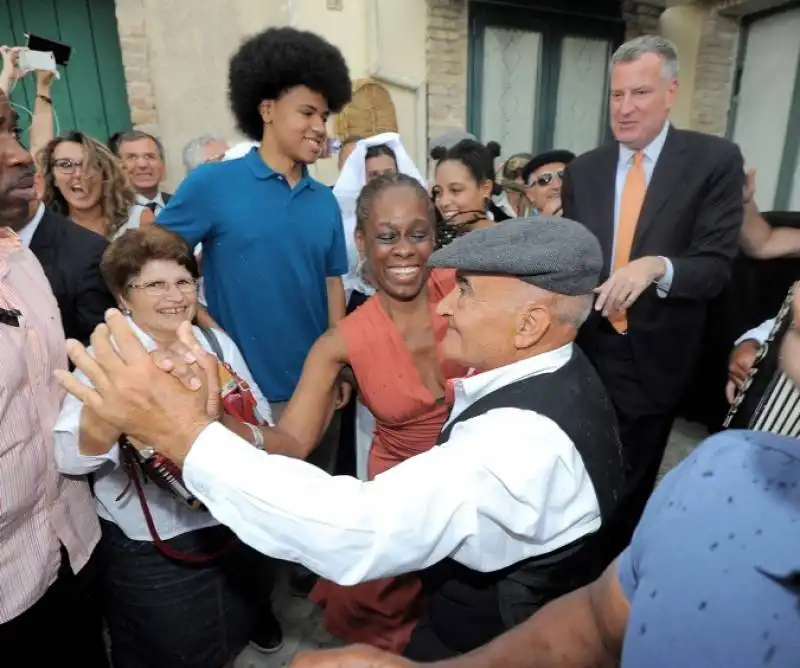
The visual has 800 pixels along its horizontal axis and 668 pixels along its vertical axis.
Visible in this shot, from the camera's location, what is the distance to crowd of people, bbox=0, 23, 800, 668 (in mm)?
921

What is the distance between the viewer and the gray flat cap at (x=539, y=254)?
1239 mm

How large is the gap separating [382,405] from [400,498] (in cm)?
89

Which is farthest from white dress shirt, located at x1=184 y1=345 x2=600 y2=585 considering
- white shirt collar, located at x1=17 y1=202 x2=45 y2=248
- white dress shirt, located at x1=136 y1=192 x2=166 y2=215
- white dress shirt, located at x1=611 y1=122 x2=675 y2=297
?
white dress shirt, located at x1=136 y1=192 x2=166 y2=215

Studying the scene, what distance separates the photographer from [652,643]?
0.72 meters

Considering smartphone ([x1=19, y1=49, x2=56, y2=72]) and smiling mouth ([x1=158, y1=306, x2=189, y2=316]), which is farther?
smartphone ([x1=19, y1=49, x2=56, y2=72])

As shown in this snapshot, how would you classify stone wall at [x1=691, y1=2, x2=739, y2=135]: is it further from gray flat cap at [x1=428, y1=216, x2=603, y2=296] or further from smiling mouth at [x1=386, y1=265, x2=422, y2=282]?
gray flat cap at [x1=428, y1=216, x2=603, y2=296]

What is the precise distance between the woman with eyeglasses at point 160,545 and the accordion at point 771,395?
1.54 metres

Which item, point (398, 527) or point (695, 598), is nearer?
point (695, 598)

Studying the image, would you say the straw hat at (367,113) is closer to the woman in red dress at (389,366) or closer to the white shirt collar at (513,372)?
the woman in red dress at (389,366)

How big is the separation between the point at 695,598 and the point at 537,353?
666 millimetres

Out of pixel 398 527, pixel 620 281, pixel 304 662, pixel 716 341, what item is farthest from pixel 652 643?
pixel 716 341

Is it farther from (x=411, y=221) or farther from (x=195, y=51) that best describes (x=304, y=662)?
(x=195, y=51)

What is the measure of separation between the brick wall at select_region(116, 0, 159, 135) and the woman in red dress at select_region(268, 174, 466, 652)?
3.89 metres

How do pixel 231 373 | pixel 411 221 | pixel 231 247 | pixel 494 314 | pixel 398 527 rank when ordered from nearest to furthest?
pixel 398 527 → pixel 494 314 → pixel 231 373 → pixel 411 221 → pixel 231 247
